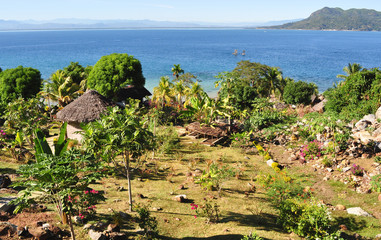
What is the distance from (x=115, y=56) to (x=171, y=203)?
21266 mm

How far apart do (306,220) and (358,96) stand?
16556 mm

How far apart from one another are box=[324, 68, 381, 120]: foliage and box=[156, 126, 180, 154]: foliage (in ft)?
38.0

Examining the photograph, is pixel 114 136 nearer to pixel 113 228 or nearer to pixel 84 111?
pixel 113 228

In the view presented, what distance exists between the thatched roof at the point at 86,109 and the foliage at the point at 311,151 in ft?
42.4

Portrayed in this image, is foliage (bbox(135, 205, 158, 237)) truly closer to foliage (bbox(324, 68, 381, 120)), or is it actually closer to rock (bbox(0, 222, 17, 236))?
rock (bbox(0, 222, 17, 236))

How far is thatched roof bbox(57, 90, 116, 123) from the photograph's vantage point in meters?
18.1

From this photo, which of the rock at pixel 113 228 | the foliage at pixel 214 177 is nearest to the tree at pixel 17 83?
the foliage at pixel 214 177

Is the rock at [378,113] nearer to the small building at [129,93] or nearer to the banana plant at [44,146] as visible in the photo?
the banana plant at [44,146]

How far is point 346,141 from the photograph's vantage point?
15.1 meters

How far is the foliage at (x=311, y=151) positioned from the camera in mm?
15826

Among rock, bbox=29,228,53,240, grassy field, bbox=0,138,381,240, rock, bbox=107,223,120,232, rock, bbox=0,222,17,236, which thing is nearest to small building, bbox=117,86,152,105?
grassy field, bbox=0,138,381,240

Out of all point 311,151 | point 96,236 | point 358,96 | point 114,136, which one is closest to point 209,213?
point 96,236

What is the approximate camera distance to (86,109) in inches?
727

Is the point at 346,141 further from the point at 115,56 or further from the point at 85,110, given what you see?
the point at 115,56
